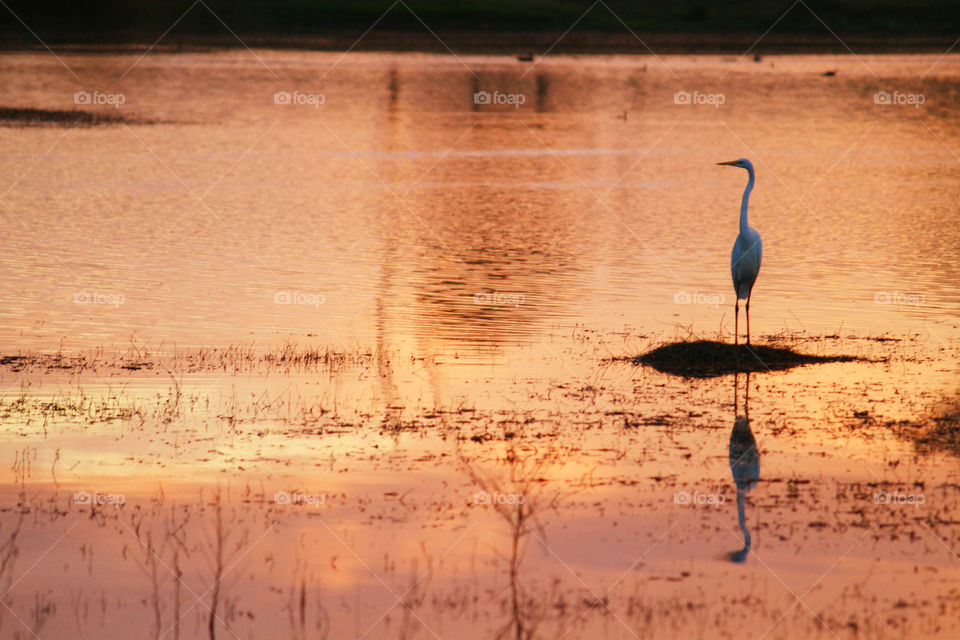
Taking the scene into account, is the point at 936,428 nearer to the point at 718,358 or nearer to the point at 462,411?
the point at 718,358

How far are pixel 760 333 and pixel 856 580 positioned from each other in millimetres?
8386

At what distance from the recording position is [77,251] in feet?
75.5

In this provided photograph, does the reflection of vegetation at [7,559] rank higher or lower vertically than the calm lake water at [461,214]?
lower

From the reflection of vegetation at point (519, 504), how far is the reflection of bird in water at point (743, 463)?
4.87 ft

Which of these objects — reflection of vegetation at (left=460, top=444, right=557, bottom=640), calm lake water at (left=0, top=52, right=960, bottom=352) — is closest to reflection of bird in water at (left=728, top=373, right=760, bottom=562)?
reflection of vegetation at (left=460, top=444, right=557, bottom=640)

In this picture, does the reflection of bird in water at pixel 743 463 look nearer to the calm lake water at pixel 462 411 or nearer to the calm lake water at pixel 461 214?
the calm lake water at pixel 462 411

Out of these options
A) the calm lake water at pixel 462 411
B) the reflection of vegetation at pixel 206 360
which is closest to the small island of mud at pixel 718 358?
the calm lake water at pixel 462 411

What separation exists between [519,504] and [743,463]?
233cm

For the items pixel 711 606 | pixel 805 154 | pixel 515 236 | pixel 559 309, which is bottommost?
pixel 711 606

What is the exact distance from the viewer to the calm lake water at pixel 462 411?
26.8ft

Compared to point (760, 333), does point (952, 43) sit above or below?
above

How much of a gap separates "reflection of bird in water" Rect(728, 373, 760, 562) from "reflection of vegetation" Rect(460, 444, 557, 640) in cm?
148

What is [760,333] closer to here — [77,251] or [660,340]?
[660,340]

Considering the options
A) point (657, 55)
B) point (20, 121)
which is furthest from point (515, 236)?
point (657, 55)
